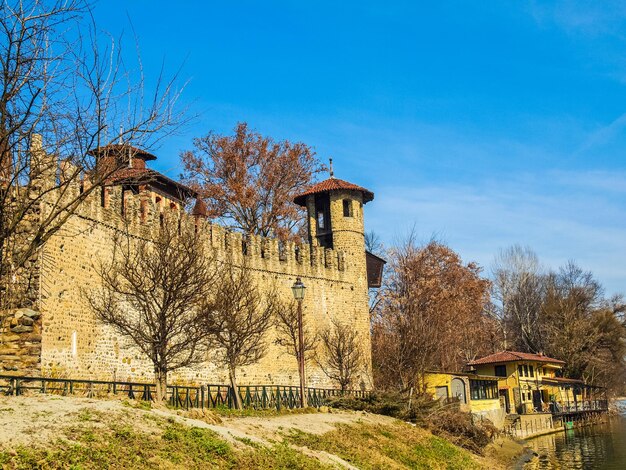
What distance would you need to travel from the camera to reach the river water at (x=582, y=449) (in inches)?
1175

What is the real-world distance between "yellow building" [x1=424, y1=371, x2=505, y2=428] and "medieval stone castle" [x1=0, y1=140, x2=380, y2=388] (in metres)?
4.38

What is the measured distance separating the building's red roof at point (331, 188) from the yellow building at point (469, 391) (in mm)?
9797

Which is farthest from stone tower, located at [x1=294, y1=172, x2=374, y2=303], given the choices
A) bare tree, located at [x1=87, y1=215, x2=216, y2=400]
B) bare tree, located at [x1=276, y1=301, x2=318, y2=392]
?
bare tree, located at [x1=87, y1=215, x2=216, y2=400]

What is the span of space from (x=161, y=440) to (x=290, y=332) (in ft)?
66.8

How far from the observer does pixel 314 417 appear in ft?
65.2

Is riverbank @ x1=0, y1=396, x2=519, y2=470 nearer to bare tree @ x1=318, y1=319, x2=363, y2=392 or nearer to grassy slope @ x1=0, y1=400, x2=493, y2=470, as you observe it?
grassy slope @ x1=0, y1=400, x2=493, y2=470

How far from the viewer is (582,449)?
36656mm

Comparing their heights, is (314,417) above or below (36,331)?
below

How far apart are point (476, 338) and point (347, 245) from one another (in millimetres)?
23403

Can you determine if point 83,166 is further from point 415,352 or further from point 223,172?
point 223,172

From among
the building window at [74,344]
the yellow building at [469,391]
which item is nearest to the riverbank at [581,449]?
the yellow building at [469,391]

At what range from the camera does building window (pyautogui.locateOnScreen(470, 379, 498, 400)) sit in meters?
41.0

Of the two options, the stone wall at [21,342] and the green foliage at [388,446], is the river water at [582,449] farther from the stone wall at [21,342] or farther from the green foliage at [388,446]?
the stone wall at [21,342]

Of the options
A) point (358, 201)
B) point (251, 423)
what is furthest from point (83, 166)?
point (358, 201)
